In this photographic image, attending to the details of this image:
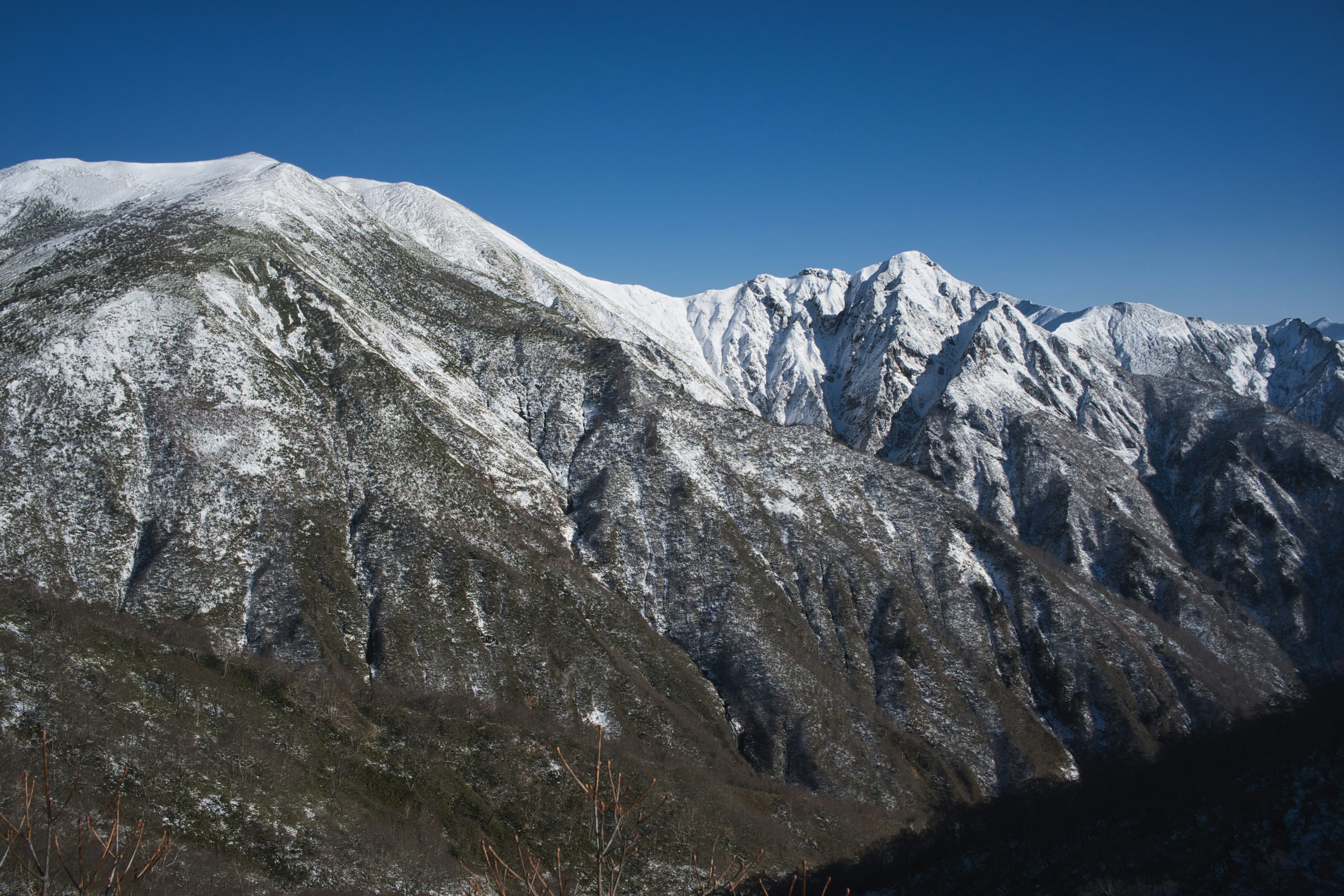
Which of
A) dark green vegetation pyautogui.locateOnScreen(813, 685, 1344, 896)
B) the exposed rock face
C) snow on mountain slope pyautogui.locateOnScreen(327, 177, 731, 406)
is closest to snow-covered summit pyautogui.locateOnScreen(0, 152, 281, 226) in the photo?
the exposed rock face

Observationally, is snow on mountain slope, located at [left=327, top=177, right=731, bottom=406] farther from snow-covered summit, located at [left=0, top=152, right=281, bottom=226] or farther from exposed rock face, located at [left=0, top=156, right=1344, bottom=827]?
snow-covered summit, located at [left=0, top=152, right=281, bottom=226]

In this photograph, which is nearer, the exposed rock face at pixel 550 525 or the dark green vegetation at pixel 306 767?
the dark green vegetation at pixel 306 767

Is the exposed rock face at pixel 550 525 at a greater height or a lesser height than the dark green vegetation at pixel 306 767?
greater

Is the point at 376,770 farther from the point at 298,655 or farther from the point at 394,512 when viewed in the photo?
the point at 394,512

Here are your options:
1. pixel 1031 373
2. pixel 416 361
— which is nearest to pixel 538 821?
pixel 416 361

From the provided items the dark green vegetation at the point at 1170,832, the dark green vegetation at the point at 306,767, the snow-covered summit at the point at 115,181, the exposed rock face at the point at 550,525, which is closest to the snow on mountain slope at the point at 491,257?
the exposed rock face at the point at 550,525

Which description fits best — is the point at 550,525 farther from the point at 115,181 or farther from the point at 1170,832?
the point at 115,181

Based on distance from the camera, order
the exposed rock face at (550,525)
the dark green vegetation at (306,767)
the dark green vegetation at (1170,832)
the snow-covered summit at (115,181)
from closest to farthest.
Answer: the dark green vegetation at (1170,832) < the dark green vegetation at (306,767) < the exposed rock face at (550,525) < the snow-covered summit at (115,181)

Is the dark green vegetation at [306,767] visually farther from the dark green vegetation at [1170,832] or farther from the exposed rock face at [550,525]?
the dark green vegetation at [1170,832]

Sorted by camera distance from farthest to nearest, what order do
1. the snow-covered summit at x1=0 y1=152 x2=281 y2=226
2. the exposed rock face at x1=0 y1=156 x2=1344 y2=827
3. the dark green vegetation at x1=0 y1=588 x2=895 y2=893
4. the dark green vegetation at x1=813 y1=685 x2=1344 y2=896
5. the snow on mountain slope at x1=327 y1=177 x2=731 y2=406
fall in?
the snow on mountain slope at x1=327 y1=177 x2=731 y2=406
the snow-covered summit at x1=0 y1=152 x2=281 y2=226
the exposed rock face at x1=0 y1=156 x2=1344 y2=827
the dark green vegetation at x1=0 y1=588 x2=895 y2=893
the dark green vegetation at x1=813 y1=685 x2=1344 y2=896

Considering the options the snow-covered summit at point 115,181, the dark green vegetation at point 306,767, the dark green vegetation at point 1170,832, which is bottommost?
the dark green vegetation at point 306,767
